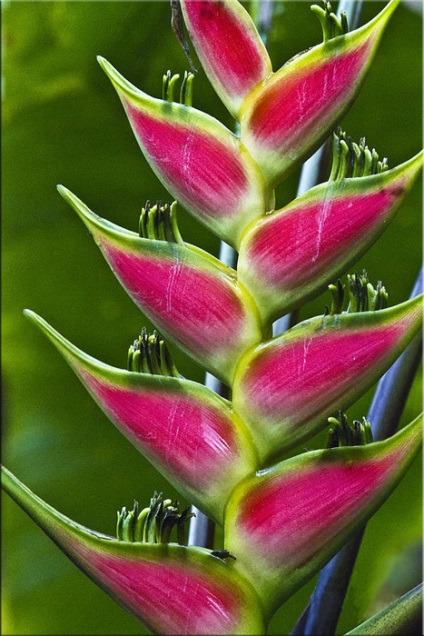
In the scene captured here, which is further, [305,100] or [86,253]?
[86,253]

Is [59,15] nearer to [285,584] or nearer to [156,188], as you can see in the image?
[156,188]

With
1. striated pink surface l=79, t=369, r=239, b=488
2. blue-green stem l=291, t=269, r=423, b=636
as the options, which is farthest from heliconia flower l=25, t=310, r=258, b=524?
blue-green stem l=291, t=269, r=423, b=636

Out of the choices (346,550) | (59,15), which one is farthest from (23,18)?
(346,550)

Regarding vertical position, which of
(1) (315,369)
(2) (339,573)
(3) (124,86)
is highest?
(3) (124,86)

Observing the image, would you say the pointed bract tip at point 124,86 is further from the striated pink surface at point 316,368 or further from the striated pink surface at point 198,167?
the striated pink surface at point 316,368

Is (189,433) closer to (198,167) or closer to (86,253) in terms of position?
(198,167)

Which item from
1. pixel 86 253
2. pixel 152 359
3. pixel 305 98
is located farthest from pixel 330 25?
pixel 86 253

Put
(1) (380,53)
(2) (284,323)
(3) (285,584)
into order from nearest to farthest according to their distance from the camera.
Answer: (3) (285,584)
(2) (284,323)
(1) (380,53)
